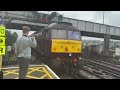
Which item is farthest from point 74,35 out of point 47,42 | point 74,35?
point 47,42

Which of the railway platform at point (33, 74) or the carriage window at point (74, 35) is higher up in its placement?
the carriage window at point (74, 35)

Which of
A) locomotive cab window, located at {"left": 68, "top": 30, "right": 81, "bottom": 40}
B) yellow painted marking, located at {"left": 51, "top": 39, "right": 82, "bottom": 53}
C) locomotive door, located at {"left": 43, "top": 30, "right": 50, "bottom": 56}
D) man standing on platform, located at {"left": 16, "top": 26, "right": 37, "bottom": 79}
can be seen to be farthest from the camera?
locomotive cab window, located at {"left": 68, "top": 30, "right": 81, "bottom": 40}

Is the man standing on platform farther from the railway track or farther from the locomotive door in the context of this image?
the railway track

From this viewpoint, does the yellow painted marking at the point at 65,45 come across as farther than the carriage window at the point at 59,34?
No

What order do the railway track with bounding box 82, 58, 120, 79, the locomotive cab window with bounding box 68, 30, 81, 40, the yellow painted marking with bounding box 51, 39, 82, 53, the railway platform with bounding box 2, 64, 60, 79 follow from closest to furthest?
the railway platform with bounding box 2, 64, 60, 79 → the yellow painted marking with bounding box 51, 39, 82, 53 → the locomotive cab window with bounding box 68, 30, 81, 40 → the railway track with bounding box 82, 58, 120, 79

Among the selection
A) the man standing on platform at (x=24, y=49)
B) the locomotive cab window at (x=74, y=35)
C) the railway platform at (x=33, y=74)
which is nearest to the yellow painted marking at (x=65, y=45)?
the locomotive cab window at (x=74, y=35)

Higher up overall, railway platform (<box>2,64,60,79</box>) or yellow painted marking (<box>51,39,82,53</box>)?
yellow painted marking (<box>51,39,82,53</box>)

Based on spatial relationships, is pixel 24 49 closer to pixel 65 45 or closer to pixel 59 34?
pixel 65 45

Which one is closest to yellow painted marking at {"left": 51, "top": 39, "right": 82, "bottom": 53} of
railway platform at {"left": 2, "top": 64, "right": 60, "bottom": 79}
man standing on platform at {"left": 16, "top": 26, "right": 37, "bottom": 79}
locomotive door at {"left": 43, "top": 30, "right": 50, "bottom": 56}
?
locomotive door at {"left": 43, "top": 30, "right": 50, "bottom": 56}

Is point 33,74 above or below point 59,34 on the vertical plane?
below

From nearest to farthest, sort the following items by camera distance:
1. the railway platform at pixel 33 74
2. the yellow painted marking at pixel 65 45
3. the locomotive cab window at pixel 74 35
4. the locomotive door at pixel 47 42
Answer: the railway platform at pixel 33 74
the yellow painted marking at pixel 65 45
the locomotive door at pixel 47 42
the locomotive cab window at pixel 74 35

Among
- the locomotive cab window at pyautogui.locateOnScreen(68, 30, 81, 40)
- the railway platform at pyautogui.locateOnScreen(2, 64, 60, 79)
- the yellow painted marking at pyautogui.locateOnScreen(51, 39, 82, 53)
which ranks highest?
the locomotive cab window at pyautogui.locateOnScreen(68, 30, 81, 40)

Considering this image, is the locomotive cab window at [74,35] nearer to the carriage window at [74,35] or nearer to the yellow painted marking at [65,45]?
the carriage window at [74,35]
